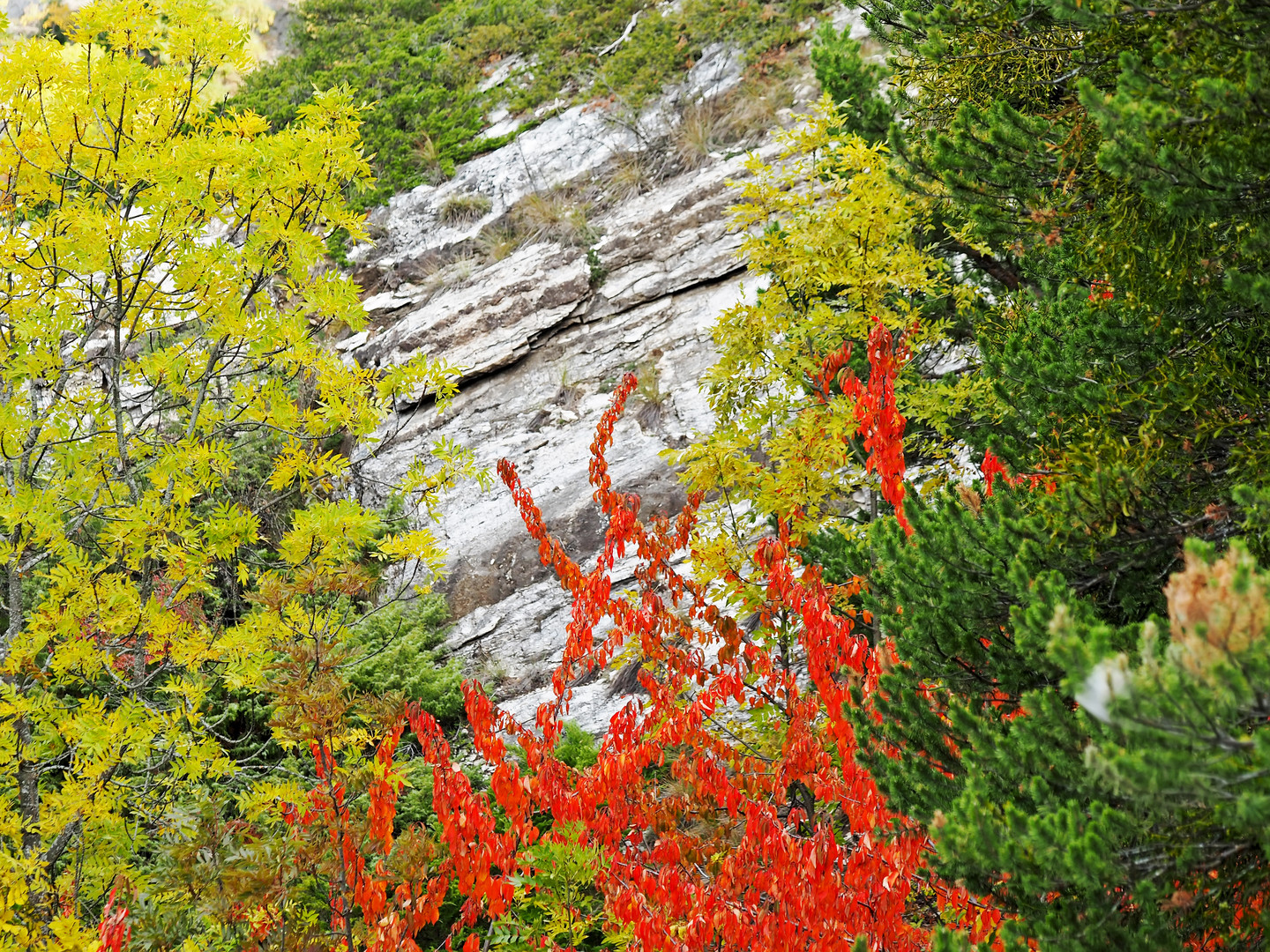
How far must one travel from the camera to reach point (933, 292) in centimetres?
609

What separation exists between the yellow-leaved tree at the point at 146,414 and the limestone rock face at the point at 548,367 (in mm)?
5135

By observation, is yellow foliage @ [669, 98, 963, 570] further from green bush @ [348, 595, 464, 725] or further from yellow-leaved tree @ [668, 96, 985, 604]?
green bush @ [348, 595, 464, 725]

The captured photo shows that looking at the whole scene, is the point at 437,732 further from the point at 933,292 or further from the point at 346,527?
the point at 933,292

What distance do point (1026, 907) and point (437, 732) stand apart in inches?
119

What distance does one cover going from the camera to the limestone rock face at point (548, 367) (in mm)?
10992

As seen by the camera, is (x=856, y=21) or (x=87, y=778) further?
(x=856, y=21)

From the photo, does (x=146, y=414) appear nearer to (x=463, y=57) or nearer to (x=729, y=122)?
(x=729, y=122)

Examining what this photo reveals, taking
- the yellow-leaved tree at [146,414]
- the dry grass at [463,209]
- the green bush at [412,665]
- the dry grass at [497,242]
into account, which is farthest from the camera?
the dry grass at [463,209]

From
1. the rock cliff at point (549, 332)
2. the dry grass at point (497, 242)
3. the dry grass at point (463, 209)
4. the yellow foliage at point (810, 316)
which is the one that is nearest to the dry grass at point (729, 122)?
the rock cliff at point (549, 332)

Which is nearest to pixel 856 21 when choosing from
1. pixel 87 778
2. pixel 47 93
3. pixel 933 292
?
pixel 933 292

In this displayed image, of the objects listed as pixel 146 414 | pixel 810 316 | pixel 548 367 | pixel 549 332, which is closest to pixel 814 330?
pixel 810 316

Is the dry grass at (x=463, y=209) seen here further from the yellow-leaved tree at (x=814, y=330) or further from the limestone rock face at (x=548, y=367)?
the yellow-leaved tree at (x=814, y=330)

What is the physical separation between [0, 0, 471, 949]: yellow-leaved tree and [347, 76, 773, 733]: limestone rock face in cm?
513

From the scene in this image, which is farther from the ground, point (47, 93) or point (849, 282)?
point (47, 93)
